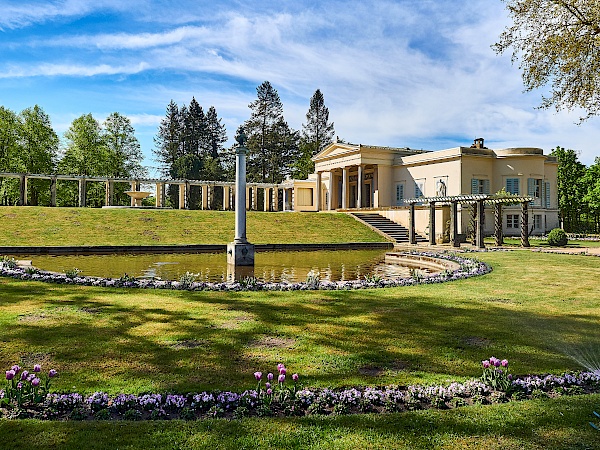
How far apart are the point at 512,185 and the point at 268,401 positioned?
3798 centimetres

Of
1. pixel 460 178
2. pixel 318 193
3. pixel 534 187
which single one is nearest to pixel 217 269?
pixel 460 178

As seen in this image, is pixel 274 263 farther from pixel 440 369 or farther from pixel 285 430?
pixel 285 430

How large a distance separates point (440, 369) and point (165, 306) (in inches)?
201

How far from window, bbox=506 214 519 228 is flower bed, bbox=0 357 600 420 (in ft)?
117

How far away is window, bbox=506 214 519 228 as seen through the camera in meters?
37.4

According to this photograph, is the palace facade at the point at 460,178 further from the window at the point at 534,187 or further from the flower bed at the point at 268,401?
the flower bed at the point at 268,401

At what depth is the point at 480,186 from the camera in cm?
3797

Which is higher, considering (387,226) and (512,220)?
(512,220)

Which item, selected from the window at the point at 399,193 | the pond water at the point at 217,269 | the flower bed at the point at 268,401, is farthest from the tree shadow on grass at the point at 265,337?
the window at the point at 399,193

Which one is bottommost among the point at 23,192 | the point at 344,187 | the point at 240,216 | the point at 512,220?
the point at 240,216

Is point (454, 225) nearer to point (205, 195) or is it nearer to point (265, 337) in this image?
point (265, 337)

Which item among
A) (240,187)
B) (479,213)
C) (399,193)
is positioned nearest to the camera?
(240,187)

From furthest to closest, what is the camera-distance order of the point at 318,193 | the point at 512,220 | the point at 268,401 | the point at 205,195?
the point at 205,195, the point at 318,193, the point at 512,220, the point at 268,401

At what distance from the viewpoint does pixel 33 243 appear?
74.9 ft
